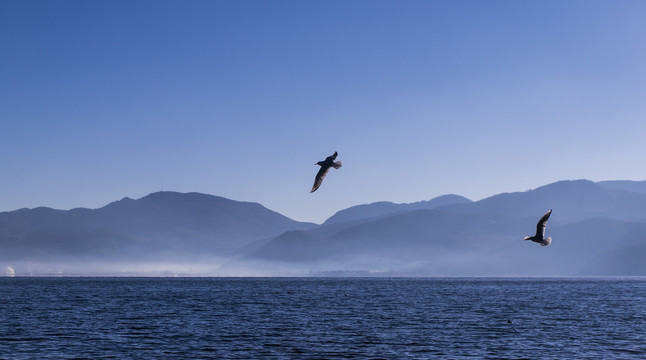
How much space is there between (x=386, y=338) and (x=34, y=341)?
37.5 meters

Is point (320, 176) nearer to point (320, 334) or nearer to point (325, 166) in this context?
point (325, 166)

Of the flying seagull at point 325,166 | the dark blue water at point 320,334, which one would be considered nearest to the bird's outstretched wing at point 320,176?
the flying seagull at point 325,166

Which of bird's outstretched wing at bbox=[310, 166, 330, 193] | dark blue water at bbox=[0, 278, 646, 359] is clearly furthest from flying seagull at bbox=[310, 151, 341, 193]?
dark blue water at bbox=[0, 278, 646, 359]

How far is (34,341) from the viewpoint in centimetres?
7269

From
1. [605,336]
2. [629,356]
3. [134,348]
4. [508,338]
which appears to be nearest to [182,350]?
[134,348]

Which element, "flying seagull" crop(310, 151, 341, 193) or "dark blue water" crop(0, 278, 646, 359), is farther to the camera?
"dark blue water" crop(0, 278, 646, 359)

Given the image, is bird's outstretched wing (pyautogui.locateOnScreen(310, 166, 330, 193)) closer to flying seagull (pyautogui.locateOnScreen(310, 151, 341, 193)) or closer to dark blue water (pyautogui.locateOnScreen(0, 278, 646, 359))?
flying seagull (pyautogui.locateOnScreen(310, 151, 341, 193))

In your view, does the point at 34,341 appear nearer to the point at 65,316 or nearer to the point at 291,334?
the point at 291,334

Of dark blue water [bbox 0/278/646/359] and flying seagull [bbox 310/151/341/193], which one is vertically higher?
flying seagull [bbox 310/151/341/193]

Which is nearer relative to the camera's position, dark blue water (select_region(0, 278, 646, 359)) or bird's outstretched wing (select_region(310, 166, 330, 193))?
bird's outstretched wing (select_region(310, 166, 330, 193))

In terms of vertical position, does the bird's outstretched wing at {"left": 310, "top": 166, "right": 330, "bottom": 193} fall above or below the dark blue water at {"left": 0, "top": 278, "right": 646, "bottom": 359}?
above

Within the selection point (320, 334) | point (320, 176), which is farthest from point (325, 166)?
point (320, 334)

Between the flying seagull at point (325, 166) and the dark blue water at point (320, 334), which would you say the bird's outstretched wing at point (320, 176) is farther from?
the dark blue water at point (320, 334)

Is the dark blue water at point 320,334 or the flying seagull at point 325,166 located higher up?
the flying seagull at point 325,166
